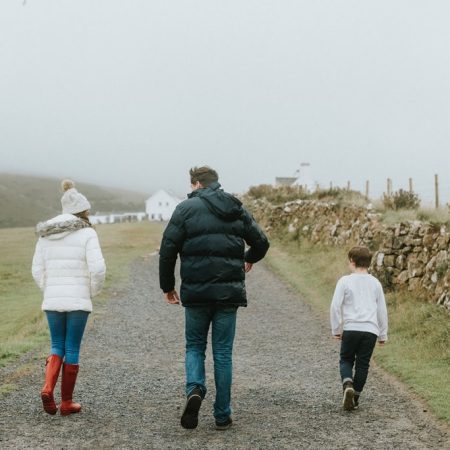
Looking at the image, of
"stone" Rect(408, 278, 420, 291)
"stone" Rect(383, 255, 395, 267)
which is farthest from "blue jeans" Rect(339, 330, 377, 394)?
"stone" Rect(383, 255, 395, 267)

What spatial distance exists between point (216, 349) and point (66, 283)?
1.49m

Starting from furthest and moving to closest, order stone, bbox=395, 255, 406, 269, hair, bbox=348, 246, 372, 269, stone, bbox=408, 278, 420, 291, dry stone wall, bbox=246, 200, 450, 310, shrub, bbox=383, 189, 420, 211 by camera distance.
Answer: shrub, bbox=383, 189, 420, 211, stone, bbox=395, 255, 406, 269, stone, bbox=408, 278, 420, 291, dry stone wall, bbox=246, 200, 450, 310, hair, bbox=348, 246, 372, 269

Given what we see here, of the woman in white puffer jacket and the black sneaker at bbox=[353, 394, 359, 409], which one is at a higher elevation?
the woman in white puffer jacket

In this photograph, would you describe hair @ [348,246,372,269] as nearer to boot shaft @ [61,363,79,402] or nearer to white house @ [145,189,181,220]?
boot shaft @ [61,363,79,402]

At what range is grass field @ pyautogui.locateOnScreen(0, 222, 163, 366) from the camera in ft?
36.0

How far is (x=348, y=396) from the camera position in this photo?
20.9 feet

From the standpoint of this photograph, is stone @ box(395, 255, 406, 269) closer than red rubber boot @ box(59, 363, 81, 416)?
No

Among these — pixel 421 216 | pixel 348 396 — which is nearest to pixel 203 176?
pixel 348 396

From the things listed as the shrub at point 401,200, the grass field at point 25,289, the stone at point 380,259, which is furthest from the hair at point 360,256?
the shrub at point 401,200

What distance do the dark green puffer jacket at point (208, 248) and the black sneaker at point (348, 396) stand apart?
1.37 m

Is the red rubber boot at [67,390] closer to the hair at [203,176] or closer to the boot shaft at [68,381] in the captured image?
the boot shaft at [68,381]

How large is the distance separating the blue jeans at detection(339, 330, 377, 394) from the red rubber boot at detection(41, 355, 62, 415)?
8.79 feet

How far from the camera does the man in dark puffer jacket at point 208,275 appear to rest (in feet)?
19.1

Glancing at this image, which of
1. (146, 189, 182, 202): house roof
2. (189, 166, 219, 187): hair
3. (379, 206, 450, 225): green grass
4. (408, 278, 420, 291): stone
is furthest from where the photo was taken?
(146, 189, 182, 202): house roof
